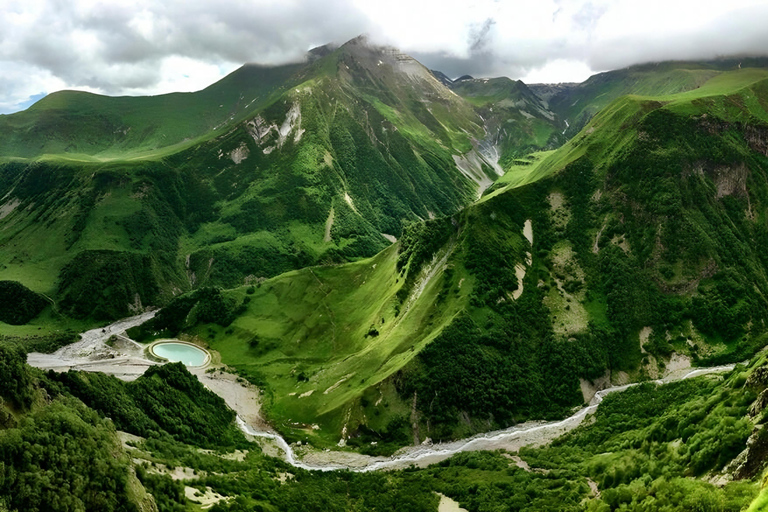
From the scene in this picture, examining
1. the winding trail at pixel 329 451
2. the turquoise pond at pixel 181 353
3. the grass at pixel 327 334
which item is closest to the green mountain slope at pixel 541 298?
the grass at pixel 327 334

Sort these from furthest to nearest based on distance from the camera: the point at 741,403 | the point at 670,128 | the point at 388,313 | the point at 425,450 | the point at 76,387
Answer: the point at 670,128, the point at 388,313, the point at 425,450, the point at 76,387, the point at 741,403

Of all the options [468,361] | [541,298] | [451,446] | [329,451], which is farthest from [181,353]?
Result: [541,298]

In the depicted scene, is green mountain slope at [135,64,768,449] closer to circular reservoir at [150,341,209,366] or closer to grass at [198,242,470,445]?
grass at [198,242,470,445]

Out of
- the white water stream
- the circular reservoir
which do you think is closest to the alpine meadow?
the white water stream

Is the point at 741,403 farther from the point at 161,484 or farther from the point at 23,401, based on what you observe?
the point at 23,401

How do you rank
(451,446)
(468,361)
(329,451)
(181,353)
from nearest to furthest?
(451,446) → (329,451) → (468,361) → (181,353)

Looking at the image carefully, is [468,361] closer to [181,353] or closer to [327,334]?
[327,334]

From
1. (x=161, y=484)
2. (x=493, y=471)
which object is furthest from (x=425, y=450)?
(x=161, y=484)

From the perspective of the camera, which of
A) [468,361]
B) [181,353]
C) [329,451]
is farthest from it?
[181,353]
